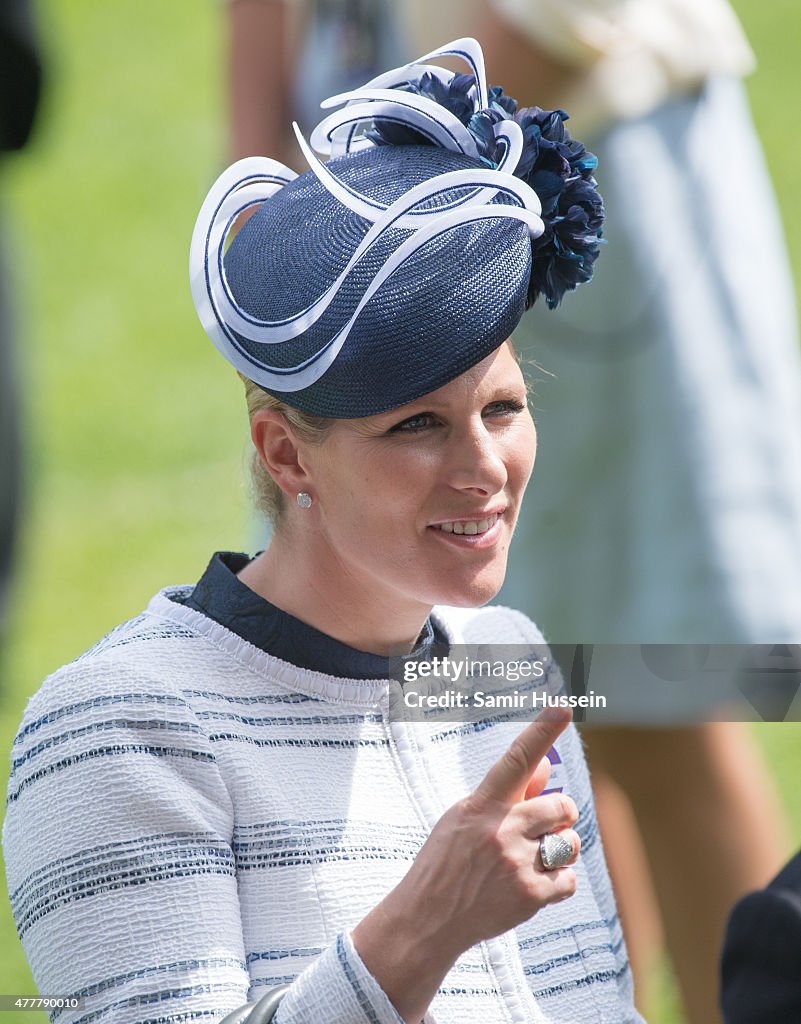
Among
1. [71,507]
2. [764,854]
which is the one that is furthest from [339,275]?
[71,507]

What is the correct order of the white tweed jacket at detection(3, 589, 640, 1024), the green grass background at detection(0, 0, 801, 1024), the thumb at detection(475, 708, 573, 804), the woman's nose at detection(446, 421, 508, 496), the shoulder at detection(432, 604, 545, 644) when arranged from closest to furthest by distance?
the thumb at detection(475, 708, 573, 804) → the white tweed jacket at detection(3, 589, 640, 1024) → the woman's nose at detection(446, 421, 508, 496) → the shoulder at detection(432, 604, 545, 644) → the green grass background at detection(0, 0, 801, 1024)

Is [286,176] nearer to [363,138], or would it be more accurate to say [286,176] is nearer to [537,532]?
[363,138]

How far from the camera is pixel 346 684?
2066 millimetres

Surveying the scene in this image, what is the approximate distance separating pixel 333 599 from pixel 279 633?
3.2 inches

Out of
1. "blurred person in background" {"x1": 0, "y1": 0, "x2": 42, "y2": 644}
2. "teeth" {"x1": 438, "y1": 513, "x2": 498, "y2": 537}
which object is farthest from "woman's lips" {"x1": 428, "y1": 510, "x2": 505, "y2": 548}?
"blurred person in background" {"x1": 0, "y1": 0, "x2": 42, "y2": 644}

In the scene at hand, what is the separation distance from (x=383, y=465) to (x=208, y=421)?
16.2 ft

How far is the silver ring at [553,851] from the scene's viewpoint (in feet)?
5.60

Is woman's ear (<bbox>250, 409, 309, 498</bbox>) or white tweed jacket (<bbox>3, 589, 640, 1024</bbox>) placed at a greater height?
woman's ear (<bbox>250, 409, 309, 498</bbox>)

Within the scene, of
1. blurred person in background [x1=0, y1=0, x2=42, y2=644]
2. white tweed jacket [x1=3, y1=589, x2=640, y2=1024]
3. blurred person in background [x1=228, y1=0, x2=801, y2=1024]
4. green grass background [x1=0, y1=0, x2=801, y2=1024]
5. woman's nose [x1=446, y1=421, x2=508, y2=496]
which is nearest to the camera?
white tweed jacket [x1=3, y1=589, x2=640, y2=1024]

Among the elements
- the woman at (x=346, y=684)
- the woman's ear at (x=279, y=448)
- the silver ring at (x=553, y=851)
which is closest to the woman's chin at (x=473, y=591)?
the woman at (x=346, y=684)

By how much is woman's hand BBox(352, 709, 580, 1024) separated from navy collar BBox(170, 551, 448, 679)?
1.32ft

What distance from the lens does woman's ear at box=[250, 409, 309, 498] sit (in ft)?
6.68

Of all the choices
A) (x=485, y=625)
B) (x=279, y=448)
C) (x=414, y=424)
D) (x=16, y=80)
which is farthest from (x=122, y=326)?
(x=414, y=424)

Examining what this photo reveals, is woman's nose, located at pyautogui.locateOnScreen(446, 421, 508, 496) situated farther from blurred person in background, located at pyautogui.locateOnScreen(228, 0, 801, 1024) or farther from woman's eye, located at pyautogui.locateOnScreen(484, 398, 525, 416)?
blurred person in background, located at pyautogui.locateOnScreen(228, 0, 801, 1024)
